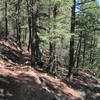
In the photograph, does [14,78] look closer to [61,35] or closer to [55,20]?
[61,35]

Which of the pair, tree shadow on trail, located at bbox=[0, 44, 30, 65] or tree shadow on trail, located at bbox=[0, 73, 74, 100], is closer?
tree shadow on trail, located at bbox=[0, 73, 74, 100]

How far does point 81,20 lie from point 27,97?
7662 millimetres

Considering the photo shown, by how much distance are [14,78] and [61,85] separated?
13.0 feet

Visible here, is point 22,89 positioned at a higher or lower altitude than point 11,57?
lower

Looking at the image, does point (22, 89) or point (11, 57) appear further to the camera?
point (11, 57)

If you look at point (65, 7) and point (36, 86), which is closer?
point (36, 86)

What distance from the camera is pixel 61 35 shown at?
11344 mm

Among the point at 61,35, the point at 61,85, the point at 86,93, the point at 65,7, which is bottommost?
the point at 86,93

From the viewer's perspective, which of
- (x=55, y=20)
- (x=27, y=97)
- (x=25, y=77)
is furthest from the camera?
(x=55, y=20)

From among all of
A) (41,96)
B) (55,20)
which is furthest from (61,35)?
(41,96)

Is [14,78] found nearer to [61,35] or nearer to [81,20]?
[61,35]

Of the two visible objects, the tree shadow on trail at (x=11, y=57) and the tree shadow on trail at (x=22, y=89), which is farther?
the tree shadow on trail at (x=11, y=57)

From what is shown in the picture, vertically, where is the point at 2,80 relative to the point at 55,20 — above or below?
below

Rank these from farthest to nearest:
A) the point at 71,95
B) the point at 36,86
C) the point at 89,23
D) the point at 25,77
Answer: the point at 89,23, the point at 71,95, the point at 25,77, the point at 36,86
